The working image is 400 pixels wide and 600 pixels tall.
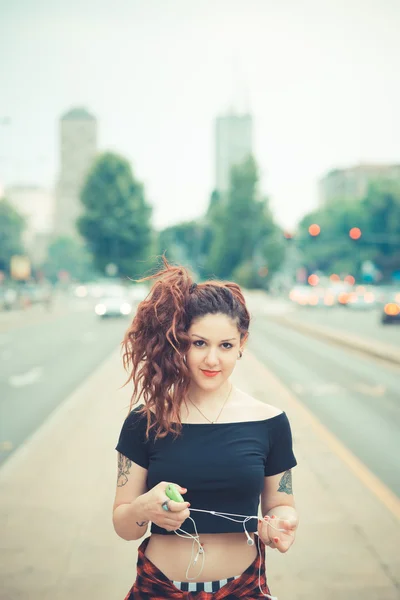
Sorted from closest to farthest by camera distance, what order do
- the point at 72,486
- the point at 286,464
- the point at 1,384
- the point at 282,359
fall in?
1. the point at 286,464
2. the point at 72,486
3. the point at 1,384
4. the point at 282,359

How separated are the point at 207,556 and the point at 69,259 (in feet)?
524

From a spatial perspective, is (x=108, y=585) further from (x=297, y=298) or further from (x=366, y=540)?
(x=297, y=298)

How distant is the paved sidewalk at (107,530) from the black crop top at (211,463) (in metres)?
2.37

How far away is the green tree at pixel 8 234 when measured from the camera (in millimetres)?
90750

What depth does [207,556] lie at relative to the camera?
8.66ft

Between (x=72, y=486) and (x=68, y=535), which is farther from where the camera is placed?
(x=72, y=486)

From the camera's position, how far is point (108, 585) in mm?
4914

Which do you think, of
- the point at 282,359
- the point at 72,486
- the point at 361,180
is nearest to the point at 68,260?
the point at 361,180

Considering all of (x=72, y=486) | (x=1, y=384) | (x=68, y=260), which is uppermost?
(x=72, y=486)

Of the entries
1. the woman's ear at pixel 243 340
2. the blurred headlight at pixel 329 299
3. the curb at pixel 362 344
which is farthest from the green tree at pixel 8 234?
the woman's ear at pixel 243 340

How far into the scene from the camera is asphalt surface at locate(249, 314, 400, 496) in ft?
31.9

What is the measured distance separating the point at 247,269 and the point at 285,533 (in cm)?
9514

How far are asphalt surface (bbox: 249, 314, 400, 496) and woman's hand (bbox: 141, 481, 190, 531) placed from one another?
109 cm

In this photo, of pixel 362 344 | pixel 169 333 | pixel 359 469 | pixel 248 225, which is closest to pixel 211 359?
pixel 169 333
